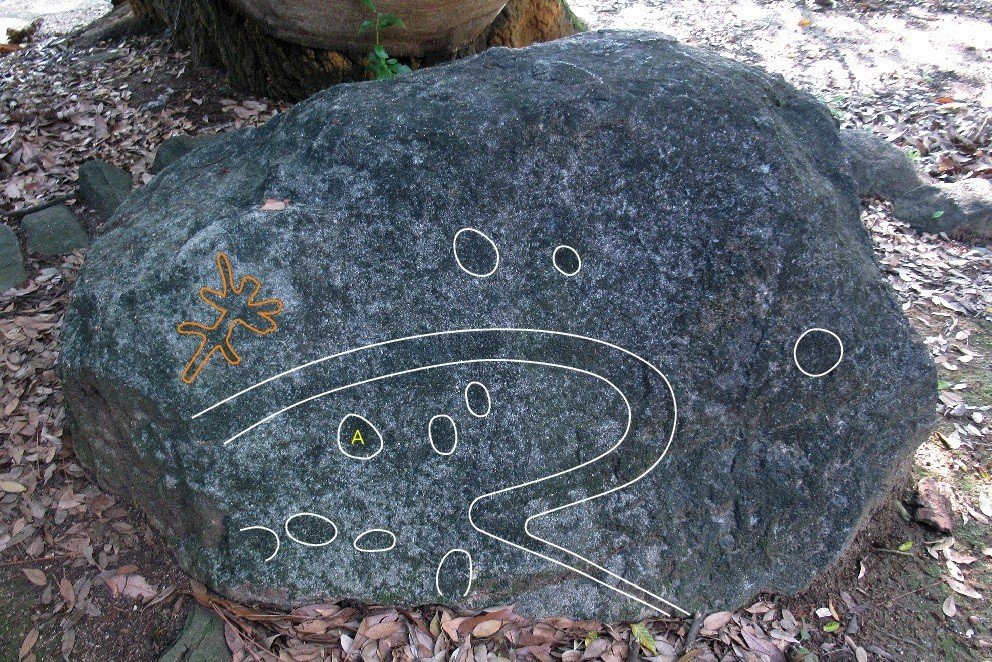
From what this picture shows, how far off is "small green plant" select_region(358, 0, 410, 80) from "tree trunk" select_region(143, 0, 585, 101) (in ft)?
0.41

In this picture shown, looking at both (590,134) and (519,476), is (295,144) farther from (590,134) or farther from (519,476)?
(519,476)

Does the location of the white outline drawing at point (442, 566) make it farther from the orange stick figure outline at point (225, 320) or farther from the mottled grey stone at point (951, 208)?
the mottled grey stone at point (951, 208)

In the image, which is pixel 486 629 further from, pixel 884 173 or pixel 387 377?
pixel 884 173

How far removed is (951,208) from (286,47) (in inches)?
156

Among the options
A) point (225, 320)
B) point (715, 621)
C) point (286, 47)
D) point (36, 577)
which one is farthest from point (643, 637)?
point (286, 47)

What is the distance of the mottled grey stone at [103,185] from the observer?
12.8 feet

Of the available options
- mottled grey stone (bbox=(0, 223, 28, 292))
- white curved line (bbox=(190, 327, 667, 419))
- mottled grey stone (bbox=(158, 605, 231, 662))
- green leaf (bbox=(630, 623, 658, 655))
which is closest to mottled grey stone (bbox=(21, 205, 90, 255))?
mottled grey stone (bbox=(0, 223, 28, 292))

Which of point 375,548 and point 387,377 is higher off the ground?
point 387,377

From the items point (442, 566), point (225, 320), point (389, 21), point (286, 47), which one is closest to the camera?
point (225, 320)

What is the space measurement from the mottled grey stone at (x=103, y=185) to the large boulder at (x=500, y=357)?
5.31 ft

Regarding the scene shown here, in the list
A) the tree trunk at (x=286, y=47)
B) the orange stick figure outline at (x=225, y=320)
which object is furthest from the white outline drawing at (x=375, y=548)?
the tree trunk at (x=286, y=47)

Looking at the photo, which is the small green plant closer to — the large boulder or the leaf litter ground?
the leaf litter ground

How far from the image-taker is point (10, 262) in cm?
Answer: 355

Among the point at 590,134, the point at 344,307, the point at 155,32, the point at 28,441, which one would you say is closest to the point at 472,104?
the point at 590,134
